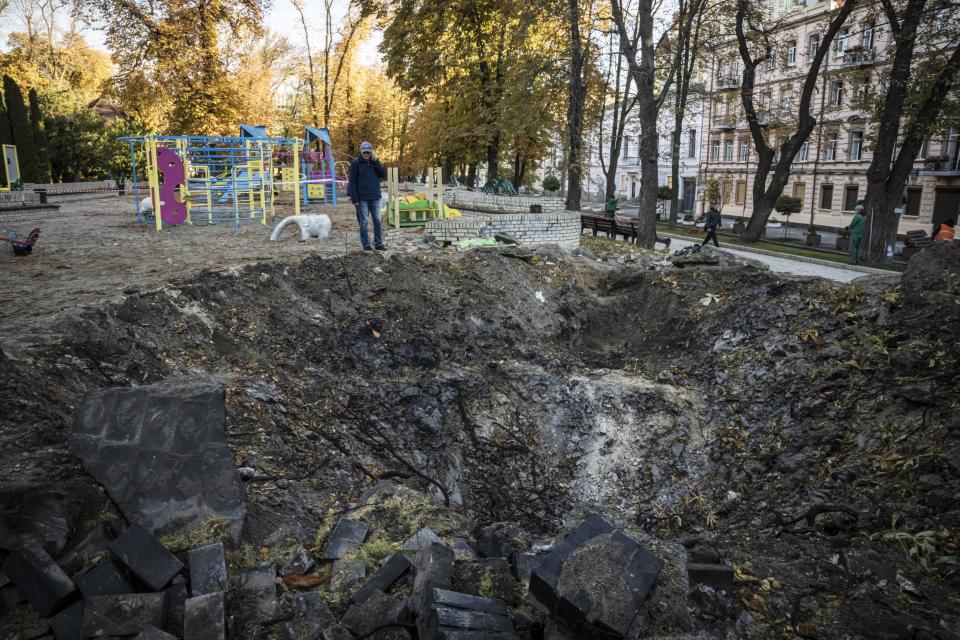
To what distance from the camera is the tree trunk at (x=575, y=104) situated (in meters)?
17.4

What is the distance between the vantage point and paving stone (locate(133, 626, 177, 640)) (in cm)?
306

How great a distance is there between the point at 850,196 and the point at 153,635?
40024mm

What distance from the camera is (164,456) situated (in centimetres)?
431

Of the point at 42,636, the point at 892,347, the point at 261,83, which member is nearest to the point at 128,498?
the point at 42,636

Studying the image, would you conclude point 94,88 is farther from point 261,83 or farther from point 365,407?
point 365,407

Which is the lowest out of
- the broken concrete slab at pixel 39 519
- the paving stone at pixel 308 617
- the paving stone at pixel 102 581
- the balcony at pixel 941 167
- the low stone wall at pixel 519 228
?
the paving stone at pixel 308 617

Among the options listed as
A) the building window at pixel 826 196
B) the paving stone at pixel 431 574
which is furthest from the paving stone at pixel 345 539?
the building window at pixel 826 196

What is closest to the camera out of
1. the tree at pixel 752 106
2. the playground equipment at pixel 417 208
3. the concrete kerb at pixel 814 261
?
the playground equipment at pixel 417 208

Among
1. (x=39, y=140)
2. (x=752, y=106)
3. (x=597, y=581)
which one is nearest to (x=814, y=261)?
(x=752, y=106)

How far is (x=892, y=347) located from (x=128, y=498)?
24.1 ft

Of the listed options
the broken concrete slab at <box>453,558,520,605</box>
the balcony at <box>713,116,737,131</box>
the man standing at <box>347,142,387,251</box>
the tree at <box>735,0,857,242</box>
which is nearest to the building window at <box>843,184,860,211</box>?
the balcony at <box>713,116,737,131</box>

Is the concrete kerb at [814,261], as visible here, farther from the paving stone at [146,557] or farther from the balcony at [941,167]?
the balcony at [941,167]

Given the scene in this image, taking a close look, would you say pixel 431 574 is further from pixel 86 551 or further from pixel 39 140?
pixel 39 140

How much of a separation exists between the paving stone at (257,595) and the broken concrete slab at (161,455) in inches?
18.4
